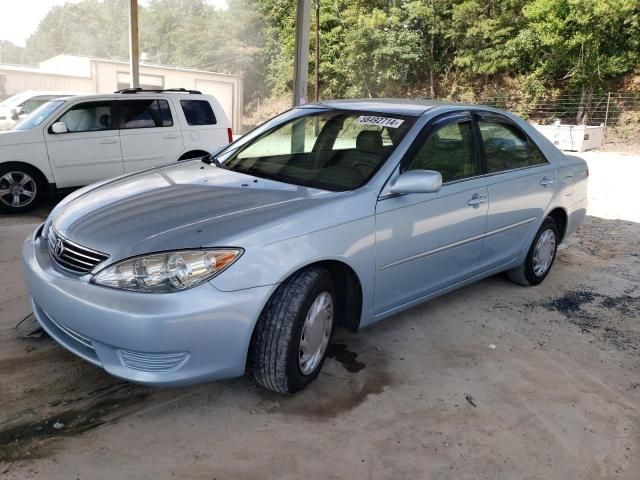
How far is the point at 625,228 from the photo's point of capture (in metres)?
7.43

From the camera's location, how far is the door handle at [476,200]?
3.82 metres

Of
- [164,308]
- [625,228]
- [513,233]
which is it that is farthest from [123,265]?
[625,228]

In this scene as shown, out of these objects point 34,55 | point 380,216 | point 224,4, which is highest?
point 224,4

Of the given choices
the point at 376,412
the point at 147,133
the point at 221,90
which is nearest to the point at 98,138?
the point at 147,133

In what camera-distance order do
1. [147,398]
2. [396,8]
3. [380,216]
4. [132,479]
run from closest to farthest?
[132,479]
[147,398]
[380,216]
[396,8]

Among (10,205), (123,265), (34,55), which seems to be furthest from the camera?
(34,55)

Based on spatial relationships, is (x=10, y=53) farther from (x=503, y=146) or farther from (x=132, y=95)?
(x=503, y=146)

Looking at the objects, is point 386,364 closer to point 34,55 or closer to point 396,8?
point 396,8

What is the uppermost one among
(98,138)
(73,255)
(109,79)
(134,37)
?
(134,37)

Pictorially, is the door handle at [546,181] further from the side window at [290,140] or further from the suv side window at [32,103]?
the suv side window at [32,103]

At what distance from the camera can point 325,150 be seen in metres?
3.84

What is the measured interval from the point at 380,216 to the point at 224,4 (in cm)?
4550

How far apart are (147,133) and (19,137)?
1568 millimetres

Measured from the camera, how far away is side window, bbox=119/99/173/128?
7.70 metres
